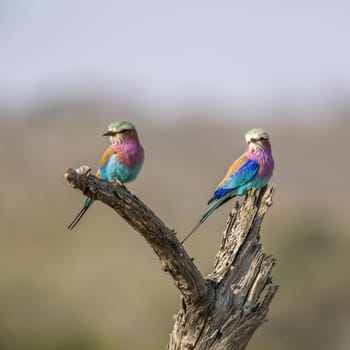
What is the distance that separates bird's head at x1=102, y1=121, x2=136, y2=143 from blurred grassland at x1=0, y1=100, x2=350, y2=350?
1509 cm

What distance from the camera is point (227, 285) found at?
8.73m

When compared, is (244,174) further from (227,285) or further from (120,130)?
(120,130)

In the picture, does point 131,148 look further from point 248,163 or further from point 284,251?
point 284,251

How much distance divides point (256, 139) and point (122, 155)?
1.22 m

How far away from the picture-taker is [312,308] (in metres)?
38.7

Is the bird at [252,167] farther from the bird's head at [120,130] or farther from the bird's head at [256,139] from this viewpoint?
the bird's head at [120,130]

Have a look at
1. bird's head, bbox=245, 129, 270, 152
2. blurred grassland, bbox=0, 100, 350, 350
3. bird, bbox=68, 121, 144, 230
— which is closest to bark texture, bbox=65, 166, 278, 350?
bird's head, bbox=245, 129, 270, 152

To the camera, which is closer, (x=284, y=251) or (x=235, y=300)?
(x=235, y=300)

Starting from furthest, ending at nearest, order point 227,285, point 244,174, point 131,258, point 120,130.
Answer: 1. point 131,258
2. point 244,174
3. point 120,130
4. point 227,285

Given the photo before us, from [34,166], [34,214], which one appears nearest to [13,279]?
[34,214]

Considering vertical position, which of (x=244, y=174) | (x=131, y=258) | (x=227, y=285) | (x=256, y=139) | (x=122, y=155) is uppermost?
(x=131, y=258)

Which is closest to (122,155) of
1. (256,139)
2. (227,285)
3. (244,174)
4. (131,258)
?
(244,174)

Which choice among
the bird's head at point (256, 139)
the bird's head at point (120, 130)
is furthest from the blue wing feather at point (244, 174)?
the bird's head at point (120, 130)

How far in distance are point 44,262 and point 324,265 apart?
12632mm
